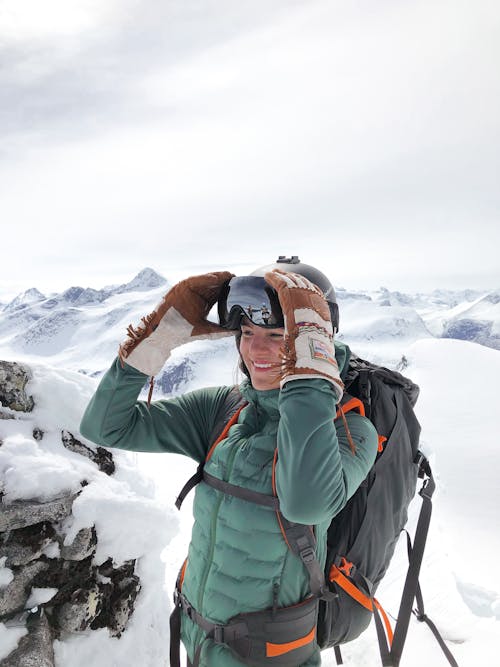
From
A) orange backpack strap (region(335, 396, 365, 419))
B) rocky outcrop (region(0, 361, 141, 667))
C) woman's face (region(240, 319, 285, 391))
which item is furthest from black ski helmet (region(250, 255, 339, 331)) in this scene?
rocky outcrop (region(0, 361, 141, 667))

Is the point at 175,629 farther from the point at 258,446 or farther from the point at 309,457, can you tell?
the point at 309,457

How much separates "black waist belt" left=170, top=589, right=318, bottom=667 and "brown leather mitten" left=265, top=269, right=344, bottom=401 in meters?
1.44

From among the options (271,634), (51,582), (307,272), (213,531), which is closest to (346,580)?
(271,634)

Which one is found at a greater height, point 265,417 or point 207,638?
point 265,417

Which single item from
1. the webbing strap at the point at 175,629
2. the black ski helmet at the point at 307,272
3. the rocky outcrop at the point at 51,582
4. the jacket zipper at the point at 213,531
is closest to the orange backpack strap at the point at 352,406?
the black ski helmet at the point at 307,272

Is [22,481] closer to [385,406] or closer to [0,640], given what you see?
[0,640]

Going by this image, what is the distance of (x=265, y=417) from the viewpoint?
2.95 metres

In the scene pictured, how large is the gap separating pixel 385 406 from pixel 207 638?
1.97m

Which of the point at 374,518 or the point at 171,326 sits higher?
the point at 171,326

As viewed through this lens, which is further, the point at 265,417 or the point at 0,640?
the point at 0,640

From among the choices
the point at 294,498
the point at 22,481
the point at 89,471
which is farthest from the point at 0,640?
the point at 294,498

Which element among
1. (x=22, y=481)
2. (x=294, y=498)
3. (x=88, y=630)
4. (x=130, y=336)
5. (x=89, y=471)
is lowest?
(x=88, y=630)

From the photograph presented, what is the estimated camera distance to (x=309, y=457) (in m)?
2.17

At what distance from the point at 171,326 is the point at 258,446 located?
108 cm
